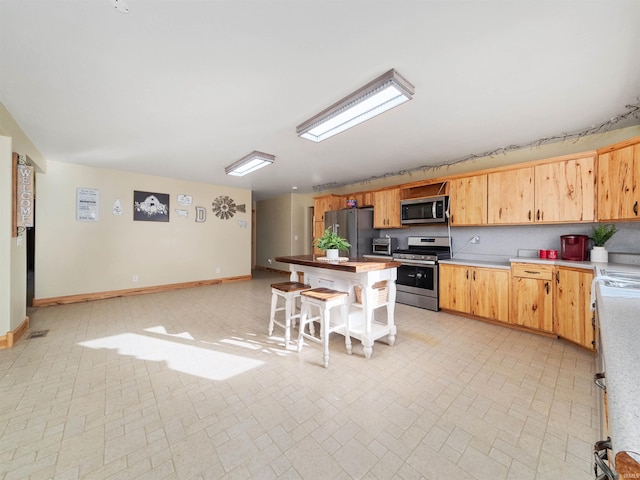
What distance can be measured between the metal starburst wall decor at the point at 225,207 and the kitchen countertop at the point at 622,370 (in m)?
6.55

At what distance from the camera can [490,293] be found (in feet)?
11.4

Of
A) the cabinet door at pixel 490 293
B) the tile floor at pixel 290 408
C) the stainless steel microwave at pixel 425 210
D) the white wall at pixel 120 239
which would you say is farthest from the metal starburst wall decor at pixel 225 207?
the cabinet door at pixel 490 293

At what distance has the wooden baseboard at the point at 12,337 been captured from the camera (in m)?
2.68

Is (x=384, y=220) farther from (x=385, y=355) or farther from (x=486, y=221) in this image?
(x=385, y=355)

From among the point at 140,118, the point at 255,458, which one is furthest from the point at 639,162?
the point at 140,118

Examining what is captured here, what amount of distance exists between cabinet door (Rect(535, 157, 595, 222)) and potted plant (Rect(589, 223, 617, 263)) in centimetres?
22

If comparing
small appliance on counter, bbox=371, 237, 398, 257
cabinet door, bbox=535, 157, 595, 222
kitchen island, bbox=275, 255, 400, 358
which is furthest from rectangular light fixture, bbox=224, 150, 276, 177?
cabinet door, bbox=535, 157, 595, 222

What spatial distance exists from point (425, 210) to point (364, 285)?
2411mm

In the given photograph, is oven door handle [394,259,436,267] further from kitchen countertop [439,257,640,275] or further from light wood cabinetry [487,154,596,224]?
light wood cabinetry [487,154,596,224]

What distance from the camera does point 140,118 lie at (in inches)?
106

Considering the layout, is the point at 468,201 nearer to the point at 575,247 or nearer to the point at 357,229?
the point at 575,247

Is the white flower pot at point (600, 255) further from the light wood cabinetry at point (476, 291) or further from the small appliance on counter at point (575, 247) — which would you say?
the light wood cabinetry at point (476, 291)

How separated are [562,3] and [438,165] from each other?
3.17 m

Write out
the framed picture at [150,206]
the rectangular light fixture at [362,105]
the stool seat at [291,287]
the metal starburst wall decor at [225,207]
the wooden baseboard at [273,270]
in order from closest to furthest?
the rectangular light fixture at [362,105], the stool seat at [291,287], the framed picture at [150,206], the metal starburst wall decor at [225,207], the wooden baseboard at [273,270]
